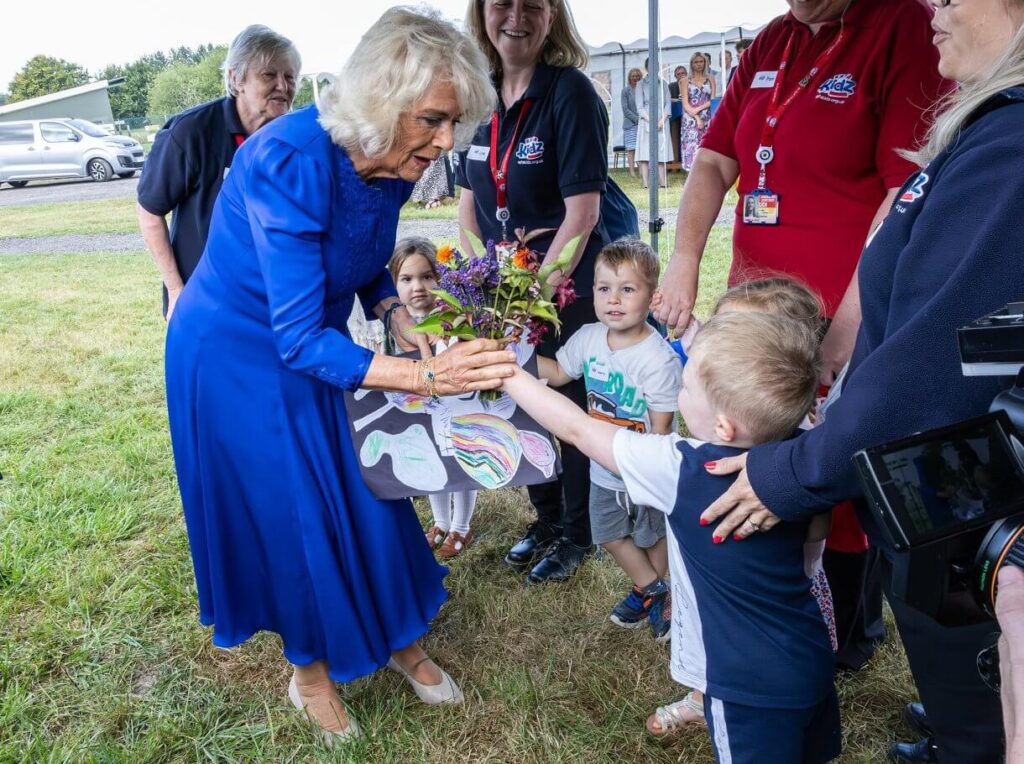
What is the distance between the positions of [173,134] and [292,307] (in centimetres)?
199

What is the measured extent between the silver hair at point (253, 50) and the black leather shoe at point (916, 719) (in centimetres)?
345

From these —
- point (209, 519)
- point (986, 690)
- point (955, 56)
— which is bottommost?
point (986, 690)

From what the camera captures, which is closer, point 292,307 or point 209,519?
point 292,307

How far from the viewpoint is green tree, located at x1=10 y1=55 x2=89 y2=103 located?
3350 centimetres

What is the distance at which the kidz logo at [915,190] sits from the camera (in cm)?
141

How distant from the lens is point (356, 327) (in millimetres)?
4531

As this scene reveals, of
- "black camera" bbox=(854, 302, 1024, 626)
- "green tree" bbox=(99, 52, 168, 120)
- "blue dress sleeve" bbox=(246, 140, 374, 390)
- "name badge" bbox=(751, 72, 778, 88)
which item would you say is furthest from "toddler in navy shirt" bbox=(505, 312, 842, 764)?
"green tree" bbox=(99, 52, 168, 120)

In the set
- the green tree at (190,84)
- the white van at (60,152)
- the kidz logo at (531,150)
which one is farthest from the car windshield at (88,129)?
the kidz logo at (531,150)

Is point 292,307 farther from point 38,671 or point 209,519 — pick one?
point 38,671

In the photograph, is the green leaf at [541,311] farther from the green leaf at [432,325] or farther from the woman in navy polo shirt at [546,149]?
the woman in navy polo shirt at [546,149]

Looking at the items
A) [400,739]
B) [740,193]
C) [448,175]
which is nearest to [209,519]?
[400,739]

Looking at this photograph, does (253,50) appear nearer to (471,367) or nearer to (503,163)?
(503,163)

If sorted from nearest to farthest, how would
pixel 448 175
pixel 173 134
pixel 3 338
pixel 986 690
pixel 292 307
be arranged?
pixel 986 690, pixel 292 307, pixel 173 134, pixel 3 338, pixel 448 175

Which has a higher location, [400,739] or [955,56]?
[955,56]
